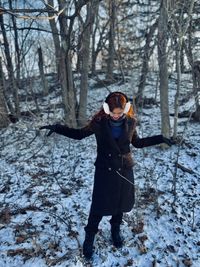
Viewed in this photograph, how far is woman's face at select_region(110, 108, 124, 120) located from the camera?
10.6 feet

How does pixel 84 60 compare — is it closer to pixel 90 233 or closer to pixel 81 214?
pixel 81 214

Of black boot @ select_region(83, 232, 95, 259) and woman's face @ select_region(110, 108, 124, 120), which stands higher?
woman's face @ select_region(110, 108, 124, 120)

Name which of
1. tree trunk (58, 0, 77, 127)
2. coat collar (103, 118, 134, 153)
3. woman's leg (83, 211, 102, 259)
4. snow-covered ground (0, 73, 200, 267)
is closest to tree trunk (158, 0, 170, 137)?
snow-covered ground (0, 73, 200, 267)

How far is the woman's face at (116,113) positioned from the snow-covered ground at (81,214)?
5.52ft

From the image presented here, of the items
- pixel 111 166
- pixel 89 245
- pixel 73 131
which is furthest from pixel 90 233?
pixel 73 131

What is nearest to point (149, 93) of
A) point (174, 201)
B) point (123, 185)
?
point (174, 201)

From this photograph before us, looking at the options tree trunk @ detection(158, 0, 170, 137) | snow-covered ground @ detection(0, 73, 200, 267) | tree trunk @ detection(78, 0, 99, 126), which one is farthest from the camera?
tree trunk @ detection(78, 0, 99, 126)

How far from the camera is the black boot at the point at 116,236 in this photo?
3.86m

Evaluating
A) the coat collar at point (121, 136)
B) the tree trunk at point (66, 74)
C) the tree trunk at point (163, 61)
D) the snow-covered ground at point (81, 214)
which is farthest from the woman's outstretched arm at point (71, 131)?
the tree trunk at point (66, 74)

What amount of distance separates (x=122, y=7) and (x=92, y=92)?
4276mm

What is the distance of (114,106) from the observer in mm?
3221

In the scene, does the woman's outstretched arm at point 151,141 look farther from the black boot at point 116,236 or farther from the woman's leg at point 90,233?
the black boot at point 116,236

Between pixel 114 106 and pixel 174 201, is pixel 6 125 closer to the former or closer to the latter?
pixel 174 201

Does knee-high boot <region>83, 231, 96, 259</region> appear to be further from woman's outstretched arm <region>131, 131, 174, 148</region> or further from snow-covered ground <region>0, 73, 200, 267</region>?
woman's outstretched arm <region>131, 131, 174, 148</region>
